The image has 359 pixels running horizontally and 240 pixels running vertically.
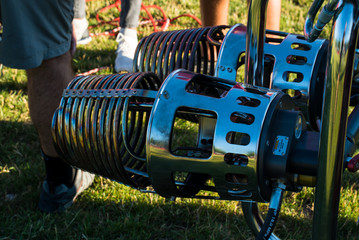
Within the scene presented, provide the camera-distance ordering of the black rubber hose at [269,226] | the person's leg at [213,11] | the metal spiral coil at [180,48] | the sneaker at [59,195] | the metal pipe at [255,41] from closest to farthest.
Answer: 1. the black rubber hose at [269,226]
2. the metal pipe at [255,41]
3. the metal spiral coil at [180,48]
4. the sneaker at [59,195]
5. the person's leg at [213,11]

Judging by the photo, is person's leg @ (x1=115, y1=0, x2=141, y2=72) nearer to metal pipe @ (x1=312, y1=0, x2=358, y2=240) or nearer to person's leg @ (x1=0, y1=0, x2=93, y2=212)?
person's leg @ (x1=0, y1=0, x2=93, y2=212)

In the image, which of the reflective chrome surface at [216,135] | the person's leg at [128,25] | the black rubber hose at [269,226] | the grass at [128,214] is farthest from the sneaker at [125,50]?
the black rubber hose at [269,226]

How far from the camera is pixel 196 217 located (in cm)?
188

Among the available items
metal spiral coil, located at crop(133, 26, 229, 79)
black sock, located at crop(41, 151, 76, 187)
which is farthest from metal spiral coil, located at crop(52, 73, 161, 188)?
black sock, located at crop(41, 151, 76, 187)

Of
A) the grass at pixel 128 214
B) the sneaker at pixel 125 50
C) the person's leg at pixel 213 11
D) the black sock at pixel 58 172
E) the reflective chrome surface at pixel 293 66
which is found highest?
the person's leg at pixel 213 11

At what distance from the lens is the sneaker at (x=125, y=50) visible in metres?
3.15

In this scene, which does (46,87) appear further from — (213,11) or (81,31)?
(81,31)

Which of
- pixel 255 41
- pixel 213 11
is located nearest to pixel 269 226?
pixel 255 41

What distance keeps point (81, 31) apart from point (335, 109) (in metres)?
3.07

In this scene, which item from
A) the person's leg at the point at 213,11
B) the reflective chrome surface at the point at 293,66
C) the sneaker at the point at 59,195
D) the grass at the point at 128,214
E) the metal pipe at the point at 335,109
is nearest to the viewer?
the metal pipe at the point at 335,109

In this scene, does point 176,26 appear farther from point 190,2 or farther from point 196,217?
point 196,217

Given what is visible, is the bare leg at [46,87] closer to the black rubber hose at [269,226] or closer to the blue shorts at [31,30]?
the blue shorts at [31,30]

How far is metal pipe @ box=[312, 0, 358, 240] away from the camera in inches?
32.1

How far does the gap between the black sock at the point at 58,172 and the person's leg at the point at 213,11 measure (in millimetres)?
1333
